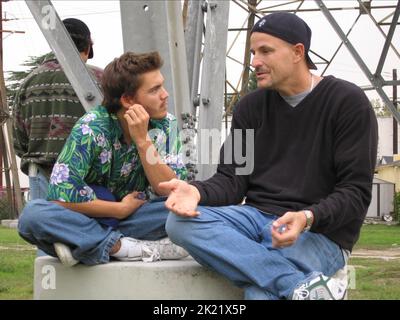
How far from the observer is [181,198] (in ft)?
10.8

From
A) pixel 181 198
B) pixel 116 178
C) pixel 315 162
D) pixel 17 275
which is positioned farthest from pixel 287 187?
pixel 17 275

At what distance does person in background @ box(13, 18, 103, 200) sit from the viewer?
4562 mm

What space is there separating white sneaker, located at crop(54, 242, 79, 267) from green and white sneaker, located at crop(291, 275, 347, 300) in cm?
95

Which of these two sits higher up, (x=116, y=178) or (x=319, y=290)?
(x=116, y=178)

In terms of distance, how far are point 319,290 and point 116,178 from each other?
1.08 meters

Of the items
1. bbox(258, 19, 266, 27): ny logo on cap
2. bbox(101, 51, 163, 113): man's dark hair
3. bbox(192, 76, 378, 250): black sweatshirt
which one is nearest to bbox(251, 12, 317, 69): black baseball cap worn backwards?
bbox(258, 19, 266, 27): ny logo on cap

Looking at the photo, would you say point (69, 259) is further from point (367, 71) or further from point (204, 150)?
point (367, 71)

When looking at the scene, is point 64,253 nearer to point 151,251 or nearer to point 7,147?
point 151,251

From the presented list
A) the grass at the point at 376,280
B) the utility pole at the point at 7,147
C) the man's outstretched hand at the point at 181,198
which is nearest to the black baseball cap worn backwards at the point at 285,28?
the man's outstretched hand at the point at 181,198

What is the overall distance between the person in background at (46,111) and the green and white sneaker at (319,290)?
1.91m

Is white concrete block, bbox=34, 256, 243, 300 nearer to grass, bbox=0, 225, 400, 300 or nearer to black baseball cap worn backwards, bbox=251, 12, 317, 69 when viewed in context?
black baseball cap worn backwards, bbox=251, 12, 317, 69

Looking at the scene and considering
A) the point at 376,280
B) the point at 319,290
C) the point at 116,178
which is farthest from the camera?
the point at 376,280

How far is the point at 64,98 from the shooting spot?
15.0 feet

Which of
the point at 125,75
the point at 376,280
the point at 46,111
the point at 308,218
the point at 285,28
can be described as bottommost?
the point at 376,280
